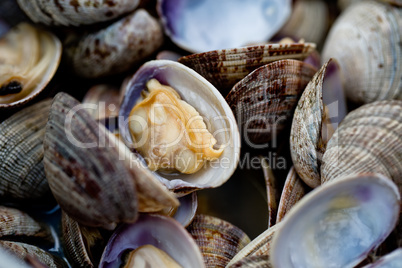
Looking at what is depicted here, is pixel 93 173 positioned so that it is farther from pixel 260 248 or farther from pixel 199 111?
pixel 260 248

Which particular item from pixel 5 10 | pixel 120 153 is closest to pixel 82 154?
pixel 120 153

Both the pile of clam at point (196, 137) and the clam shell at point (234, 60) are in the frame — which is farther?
the clam shell at point (234, 60)

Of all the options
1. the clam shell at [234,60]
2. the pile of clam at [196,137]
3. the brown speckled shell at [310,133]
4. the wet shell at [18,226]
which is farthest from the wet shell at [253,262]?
the wet shell at [18,226]

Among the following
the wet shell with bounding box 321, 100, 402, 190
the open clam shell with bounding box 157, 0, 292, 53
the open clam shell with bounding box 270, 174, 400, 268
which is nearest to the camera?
the open clam shell with bounding box 270, 174, 400, 268

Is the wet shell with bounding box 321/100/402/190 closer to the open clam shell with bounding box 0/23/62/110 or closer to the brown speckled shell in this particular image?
the brown speckled shell

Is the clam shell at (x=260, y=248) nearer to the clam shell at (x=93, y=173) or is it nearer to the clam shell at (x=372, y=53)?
the clam shell at (x=93, y=173)

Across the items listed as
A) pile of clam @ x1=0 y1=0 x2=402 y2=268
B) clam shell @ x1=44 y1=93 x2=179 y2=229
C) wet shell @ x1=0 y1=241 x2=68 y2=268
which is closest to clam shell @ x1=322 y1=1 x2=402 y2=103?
pile of clam @ x1=0 y1=0 x2=402 y2=268

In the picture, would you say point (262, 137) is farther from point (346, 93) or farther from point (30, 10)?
point (30, 10)
